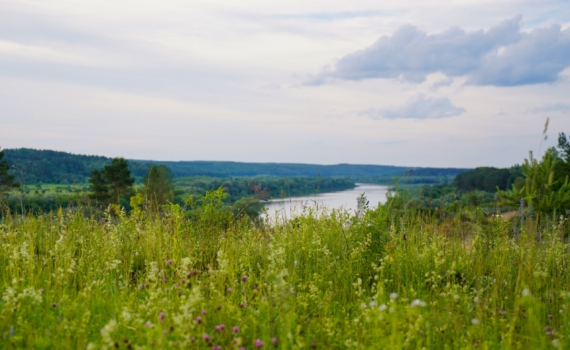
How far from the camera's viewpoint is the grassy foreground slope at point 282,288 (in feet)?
11.0

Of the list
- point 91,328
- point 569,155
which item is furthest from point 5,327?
point 569,155

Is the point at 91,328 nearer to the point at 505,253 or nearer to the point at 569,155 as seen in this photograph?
the point at 505,253

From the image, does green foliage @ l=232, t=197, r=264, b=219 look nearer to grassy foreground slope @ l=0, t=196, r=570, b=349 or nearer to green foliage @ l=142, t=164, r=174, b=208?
grassy foreground slope @ l=0, t=196, r=570, b=349

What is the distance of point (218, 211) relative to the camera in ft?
22.4

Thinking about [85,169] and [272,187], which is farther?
[85,169]

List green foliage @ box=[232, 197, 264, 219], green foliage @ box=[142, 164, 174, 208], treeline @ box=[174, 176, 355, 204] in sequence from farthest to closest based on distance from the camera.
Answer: treeline @ box=[174, 176, 355, 204]
green foliage @ box=[232, 197, 264, 219]
green foliage @ box=[142, 164, 174, 208]

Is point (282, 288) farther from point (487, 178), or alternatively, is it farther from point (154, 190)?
point (487, 178)

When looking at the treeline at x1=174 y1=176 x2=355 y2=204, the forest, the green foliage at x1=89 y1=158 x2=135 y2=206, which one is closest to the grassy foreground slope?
the forest

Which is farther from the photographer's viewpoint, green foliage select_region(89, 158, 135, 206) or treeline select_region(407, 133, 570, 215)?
green foliage select_region(89, 158, 135, 206)

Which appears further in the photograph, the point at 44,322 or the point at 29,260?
the point at 29,260

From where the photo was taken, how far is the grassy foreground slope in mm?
3338

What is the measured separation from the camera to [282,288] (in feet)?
11.1

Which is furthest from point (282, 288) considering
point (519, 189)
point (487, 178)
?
point (487, 178)

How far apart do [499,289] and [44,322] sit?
429cm
